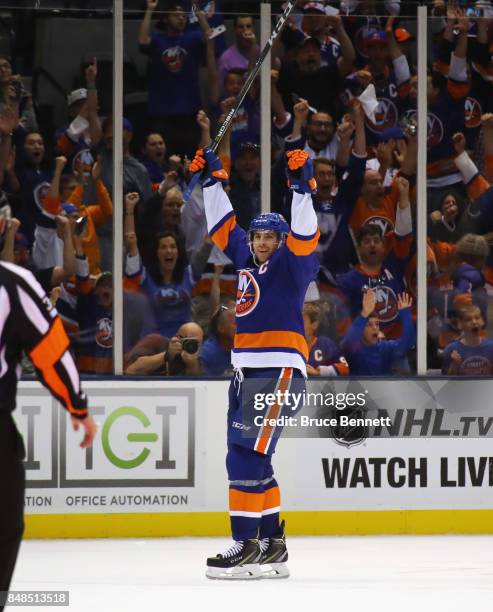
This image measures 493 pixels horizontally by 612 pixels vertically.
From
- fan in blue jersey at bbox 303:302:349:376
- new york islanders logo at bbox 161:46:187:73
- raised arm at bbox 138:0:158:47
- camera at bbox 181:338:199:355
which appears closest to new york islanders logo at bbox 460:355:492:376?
fan in blue jersey at bbox 303:302:349:376

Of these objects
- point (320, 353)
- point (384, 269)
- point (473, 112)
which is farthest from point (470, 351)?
point (473, 112)

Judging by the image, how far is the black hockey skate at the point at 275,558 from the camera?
Result: 486cm

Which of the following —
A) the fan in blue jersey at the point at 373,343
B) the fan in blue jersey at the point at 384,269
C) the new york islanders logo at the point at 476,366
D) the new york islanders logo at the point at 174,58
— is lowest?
the new york islanders logo at the point at 476,366

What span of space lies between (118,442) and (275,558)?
1247 mm

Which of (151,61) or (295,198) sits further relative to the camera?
(151,61)

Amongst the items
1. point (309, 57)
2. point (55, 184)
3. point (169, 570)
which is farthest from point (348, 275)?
point (169, 570)

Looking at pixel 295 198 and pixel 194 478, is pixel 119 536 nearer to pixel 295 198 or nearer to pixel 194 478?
pixel 194 478

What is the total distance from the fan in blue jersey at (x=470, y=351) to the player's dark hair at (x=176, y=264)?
4.40 feet

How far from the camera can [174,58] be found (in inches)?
247

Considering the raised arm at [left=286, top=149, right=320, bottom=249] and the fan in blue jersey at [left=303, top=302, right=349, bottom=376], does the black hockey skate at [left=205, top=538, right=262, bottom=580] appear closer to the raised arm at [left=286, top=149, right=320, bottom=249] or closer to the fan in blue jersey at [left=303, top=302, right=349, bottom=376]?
the raised arm at [left=286, top=149, right=320, bottom=249]

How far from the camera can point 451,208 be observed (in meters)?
6.38

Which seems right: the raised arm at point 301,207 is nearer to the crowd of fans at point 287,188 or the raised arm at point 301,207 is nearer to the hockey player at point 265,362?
the hockey player at point 265,362

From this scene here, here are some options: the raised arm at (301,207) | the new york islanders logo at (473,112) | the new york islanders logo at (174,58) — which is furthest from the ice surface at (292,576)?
the new york islanders logo at (174,58)

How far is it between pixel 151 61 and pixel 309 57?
2.58ft
